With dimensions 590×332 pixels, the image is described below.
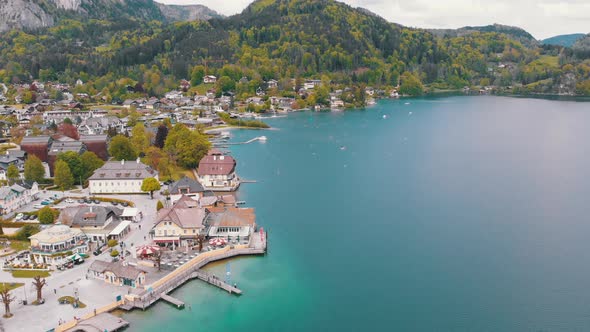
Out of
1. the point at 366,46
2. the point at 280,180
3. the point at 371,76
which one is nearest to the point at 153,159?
the point at 280,180

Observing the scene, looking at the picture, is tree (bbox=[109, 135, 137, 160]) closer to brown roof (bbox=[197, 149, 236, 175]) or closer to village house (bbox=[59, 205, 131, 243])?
brown roof (bbox=[197, 149, 236, 175])

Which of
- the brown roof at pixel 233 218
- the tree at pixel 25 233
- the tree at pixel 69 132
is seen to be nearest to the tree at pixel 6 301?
the tree at pixel 25 233

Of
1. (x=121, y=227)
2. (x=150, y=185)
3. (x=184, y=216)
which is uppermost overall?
(x=150, y=185)

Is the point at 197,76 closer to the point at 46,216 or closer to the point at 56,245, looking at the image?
the point at 46,216

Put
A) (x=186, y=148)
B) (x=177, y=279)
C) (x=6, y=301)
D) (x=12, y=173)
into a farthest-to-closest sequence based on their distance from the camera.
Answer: (x=186, y=148) < (x=12, y=173) < (x=177, y=279) < (x=6, y=301)

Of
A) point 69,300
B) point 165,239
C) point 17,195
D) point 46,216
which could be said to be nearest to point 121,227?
point 165,239

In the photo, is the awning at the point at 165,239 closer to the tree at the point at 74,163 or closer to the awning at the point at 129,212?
the awning at the point at 129,212

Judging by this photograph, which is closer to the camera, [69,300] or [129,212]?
[69,300]
